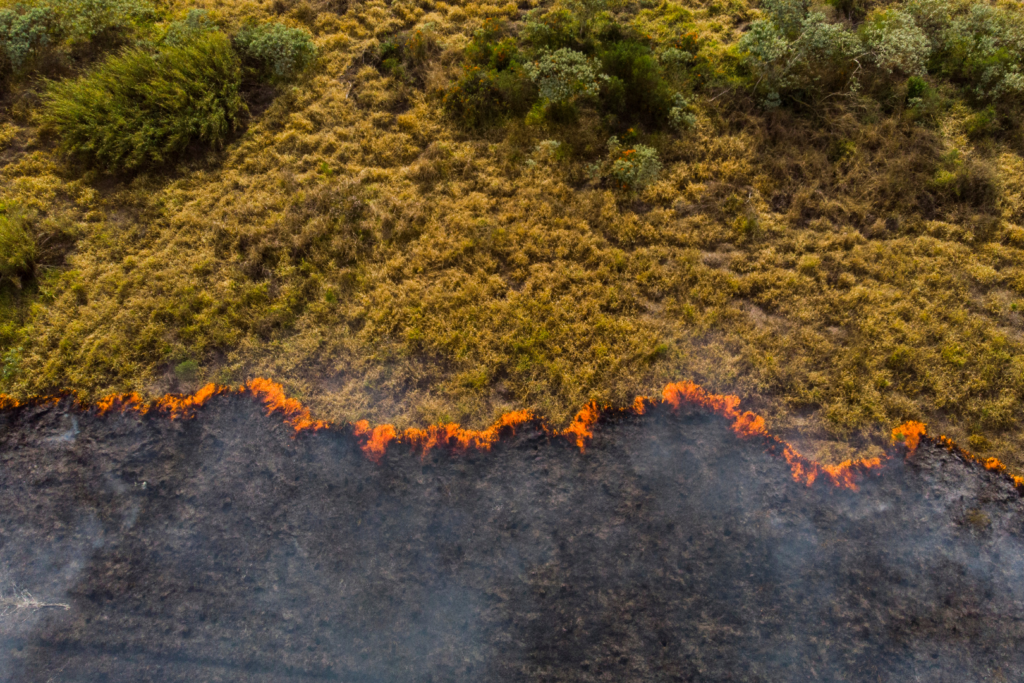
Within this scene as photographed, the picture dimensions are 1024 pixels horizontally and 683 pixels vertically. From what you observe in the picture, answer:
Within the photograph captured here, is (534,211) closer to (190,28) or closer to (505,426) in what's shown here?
(505,426)

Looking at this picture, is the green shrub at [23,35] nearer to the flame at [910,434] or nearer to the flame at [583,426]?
the flame at [583,426]

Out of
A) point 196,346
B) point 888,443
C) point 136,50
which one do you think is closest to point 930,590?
point 888,443

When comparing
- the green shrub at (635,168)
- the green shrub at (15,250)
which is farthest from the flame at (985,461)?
the green shrub at (15,250)

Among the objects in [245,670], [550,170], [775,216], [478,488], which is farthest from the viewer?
[550,170]

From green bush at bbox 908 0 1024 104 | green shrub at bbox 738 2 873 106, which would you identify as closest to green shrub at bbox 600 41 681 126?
green shrub at bbox 738 2 873 106

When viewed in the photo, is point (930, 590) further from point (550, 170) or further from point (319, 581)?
point (550, 170)

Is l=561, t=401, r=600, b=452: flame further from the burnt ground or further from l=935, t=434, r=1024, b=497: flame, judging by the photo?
l=935, t=434, r=1024, b=497: flame
